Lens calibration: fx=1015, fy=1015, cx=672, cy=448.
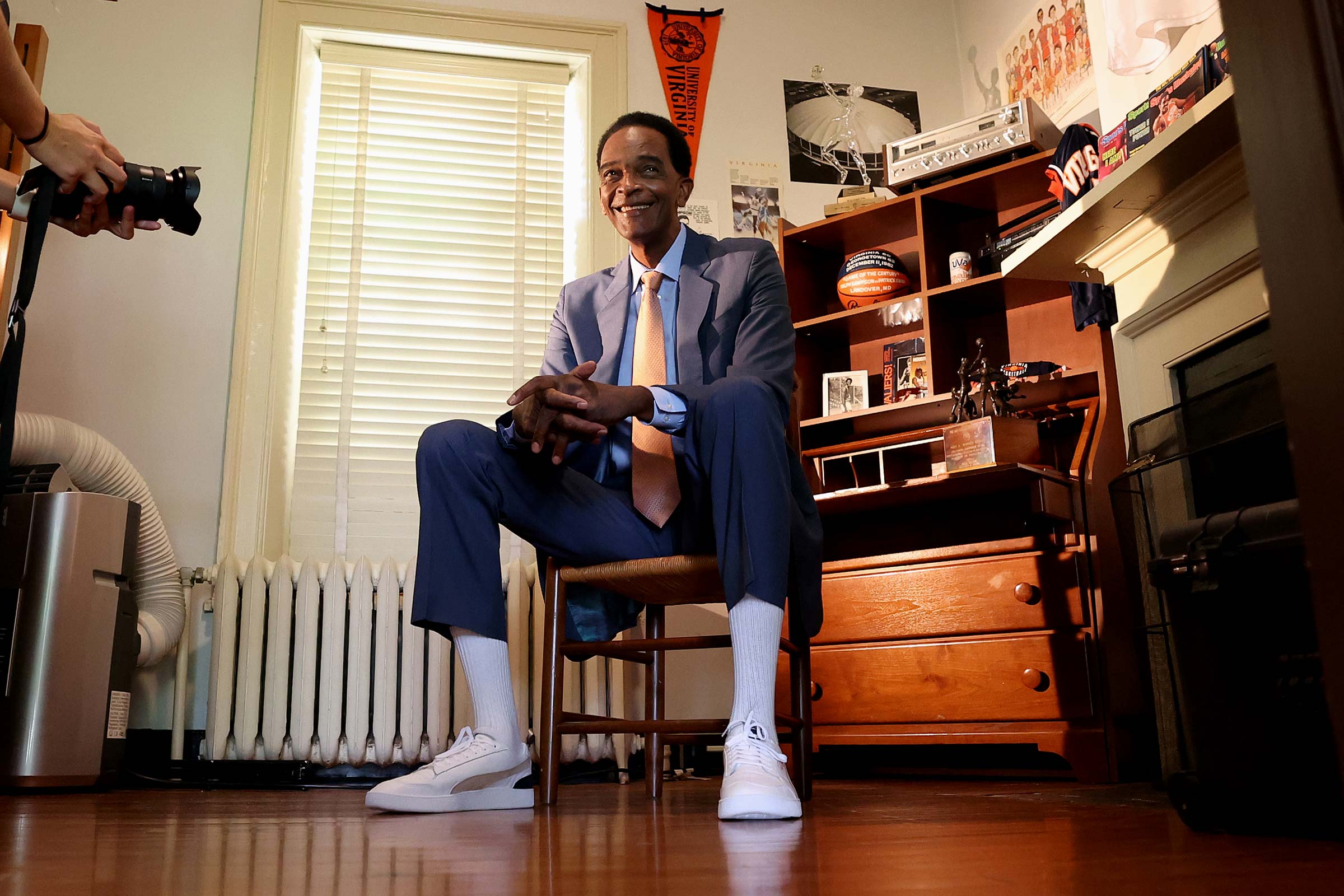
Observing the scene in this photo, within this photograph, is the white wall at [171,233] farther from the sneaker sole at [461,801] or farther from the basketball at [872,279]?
the sneaker sole at [461,801]

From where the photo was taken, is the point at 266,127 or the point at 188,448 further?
the point at 266,127

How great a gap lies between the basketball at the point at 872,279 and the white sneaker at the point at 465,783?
187 centimetres

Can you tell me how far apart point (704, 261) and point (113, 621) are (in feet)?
5.27

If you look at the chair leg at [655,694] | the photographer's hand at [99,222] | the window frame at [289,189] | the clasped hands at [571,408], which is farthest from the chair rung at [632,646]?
the window frame at [289,189]

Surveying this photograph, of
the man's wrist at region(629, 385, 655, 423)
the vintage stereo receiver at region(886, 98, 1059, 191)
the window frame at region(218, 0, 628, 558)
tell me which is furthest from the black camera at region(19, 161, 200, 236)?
the vintage stereo receiver at region(886, 98, 1059, 191)

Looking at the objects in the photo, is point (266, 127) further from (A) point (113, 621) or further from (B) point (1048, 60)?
(B) point (1048, 60)

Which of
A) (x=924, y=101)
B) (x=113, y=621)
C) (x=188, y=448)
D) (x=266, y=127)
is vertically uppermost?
(x=924, y=101)

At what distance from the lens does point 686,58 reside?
3398 millimetres

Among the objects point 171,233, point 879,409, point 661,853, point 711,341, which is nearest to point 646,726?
point 711,341

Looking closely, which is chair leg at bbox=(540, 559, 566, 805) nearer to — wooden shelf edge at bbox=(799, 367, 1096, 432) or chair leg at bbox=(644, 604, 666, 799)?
chair leg at bbox=(644, 604, 666, 799)

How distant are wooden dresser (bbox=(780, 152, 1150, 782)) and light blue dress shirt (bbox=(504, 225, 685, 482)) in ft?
2.91

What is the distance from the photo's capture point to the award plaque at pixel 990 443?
2338mm

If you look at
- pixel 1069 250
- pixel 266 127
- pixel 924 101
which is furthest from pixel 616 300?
pixel 924 101

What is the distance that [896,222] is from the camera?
304 centimetres
